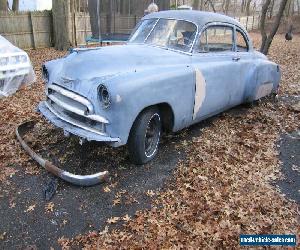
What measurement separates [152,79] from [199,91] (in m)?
1.12

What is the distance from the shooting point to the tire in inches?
173

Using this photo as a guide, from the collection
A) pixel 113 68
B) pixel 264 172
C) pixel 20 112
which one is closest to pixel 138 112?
pixel 113 68

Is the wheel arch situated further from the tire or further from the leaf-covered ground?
the leaf-covered ground

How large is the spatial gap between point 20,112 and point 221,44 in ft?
13.4

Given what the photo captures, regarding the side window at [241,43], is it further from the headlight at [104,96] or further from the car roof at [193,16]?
the headlight at [104,96]

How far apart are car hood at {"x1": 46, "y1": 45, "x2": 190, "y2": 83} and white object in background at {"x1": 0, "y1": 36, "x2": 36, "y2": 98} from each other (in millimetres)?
3003

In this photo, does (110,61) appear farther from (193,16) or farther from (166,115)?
(193,16)

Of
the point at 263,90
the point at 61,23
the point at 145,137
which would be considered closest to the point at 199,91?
the point at 145,137

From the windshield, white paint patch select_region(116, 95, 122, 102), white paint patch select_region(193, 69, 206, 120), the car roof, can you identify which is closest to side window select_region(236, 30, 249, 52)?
the car roof

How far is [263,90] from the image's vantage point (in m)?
7.25

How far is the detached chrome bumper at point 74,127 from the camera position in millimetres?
4059

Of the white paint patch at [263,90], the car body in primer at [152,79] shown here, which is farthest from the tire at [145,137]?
the white paint patch at [263,90]

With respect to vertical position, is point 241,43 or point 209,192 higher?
point 241,43

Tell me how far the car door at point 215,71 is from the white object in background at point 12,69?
4.49 metres
